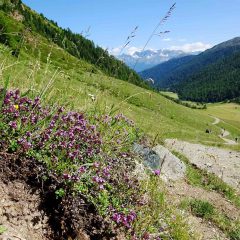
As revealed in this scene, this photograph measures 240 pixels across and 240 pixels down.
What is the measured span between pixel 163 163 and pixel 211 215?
5.71 ft

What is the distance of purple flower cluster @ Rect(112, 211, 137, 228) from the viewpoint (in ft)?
17.7

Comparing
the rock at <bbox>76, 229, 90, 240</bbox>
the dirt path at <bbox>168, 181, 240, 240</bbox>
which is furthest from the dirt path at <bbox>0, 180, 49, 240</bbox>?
the dirt path at <bbox>168, 181, 240, 240</bbox>

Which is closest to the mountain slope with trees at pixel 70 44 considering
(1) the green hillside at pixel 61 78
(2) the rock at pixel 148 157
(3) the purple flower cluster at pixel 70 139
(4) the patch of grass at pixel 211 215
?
(1) the green hillside at pixel 61 78

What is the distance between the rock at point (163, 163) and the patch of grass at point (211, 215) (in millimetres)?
1110

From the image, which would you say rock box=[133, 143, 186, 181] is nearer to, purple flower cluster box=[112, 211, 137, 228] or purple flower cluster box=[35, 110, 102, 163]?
purple flower cluster box=[35, 110, 102, 163]

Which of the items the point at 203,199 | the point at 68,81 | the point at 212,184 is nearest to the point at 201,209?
the point at 203,199

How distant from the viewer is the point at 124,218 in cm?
543

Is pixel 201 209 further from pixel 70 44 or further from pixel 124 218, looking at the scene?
pixel 70 44

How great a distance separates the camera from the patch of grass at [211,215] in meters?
8.21

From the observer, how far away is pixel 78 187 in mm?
5211

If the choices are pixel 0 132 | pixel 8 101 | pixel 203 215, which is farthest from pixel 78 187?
pixel 203 215

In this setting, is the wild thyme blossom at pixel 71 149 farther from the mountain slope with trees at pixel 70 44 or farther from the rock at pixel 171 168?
the rock at pixel 171 168

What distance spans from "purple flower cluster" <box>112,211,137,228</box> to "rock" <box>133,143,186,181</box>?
9.93 ft

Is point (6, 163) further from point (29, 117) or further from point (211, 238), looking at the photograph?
point (211, 238)
